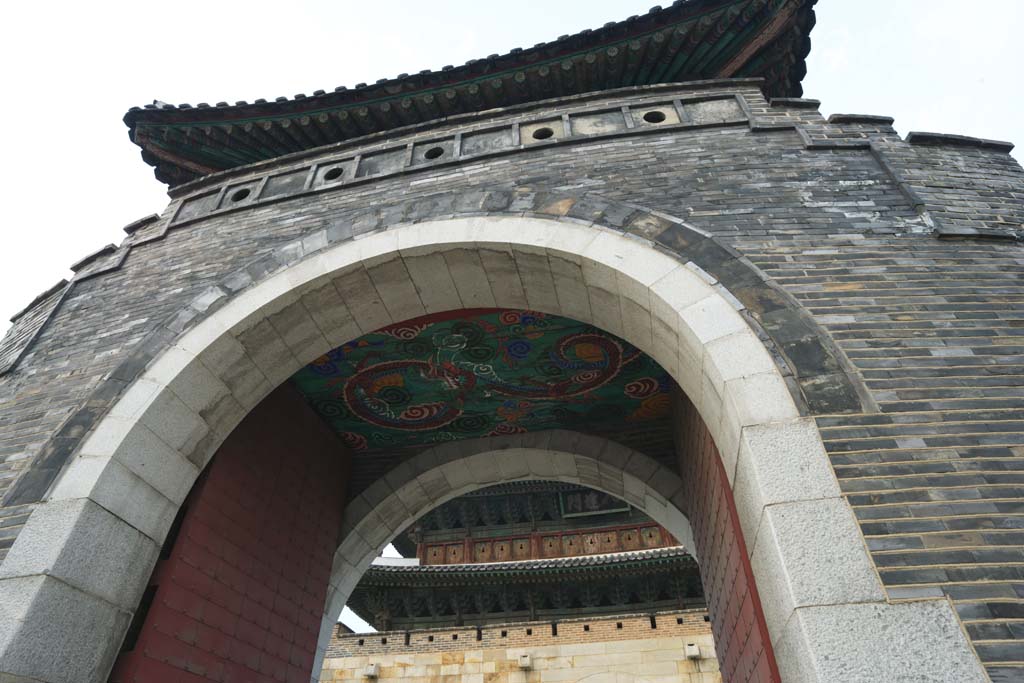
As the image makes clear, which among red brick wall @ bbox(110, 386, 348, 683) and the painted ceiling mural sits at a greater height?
the painted ceiling mural

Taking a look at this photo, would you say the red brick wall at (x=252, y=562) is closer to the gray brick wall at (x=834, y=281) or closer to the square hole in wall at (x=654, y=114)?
the gray brick wall at (x=834, y=281)

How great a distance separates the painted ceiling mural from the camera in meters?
5.64

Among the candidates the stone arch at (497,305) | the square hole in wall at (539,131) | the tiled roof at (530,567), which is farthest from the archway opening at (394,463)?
the tiled roof at (530,567)

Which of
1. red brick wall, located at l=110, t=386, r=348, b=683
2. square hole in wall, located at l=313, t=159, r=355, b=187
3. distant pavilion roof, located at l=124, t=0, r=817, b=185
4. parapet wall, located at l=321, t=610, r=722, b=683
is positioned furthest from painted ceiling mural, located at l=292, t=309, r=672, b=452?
parapet wall, located at l=321, t=610, r=722, b=683

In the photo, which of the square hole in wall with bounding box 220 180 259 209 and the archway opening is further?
the square hole in wall with bounding box 220 180 259 209

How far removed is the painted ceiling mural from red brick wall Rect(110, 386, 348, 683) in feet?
1.47

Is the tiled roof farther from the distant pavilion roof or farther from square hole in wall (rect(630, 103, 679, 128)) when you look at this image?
square hole in wall (rect(630, 103, 679, 128))

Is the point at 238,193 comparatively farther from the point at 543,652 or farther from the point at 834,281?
the point at 543,652

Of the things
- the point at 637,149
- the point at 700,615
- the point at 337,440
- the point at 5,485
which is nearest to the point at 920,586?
the point at 637,149

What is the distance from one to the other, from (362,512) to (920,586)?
215 inches

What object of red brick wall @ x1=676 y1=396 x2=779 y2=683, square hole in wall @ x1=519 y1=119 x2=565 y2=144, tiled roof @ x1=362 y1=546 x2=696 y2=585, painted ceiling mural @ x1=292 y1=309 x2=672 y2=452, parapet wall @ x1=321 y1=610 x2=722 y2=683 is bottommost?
red brick wall @ x1=676 y1=396 x2=779 y2=683

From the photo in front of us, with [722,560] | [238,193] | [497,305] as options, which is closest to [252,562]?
[497,305]

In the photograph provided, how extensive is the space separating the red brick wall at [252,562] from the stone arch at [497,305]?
457mm

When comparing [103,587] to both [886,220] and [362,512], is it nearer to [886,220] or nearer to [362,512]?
[362,512]
